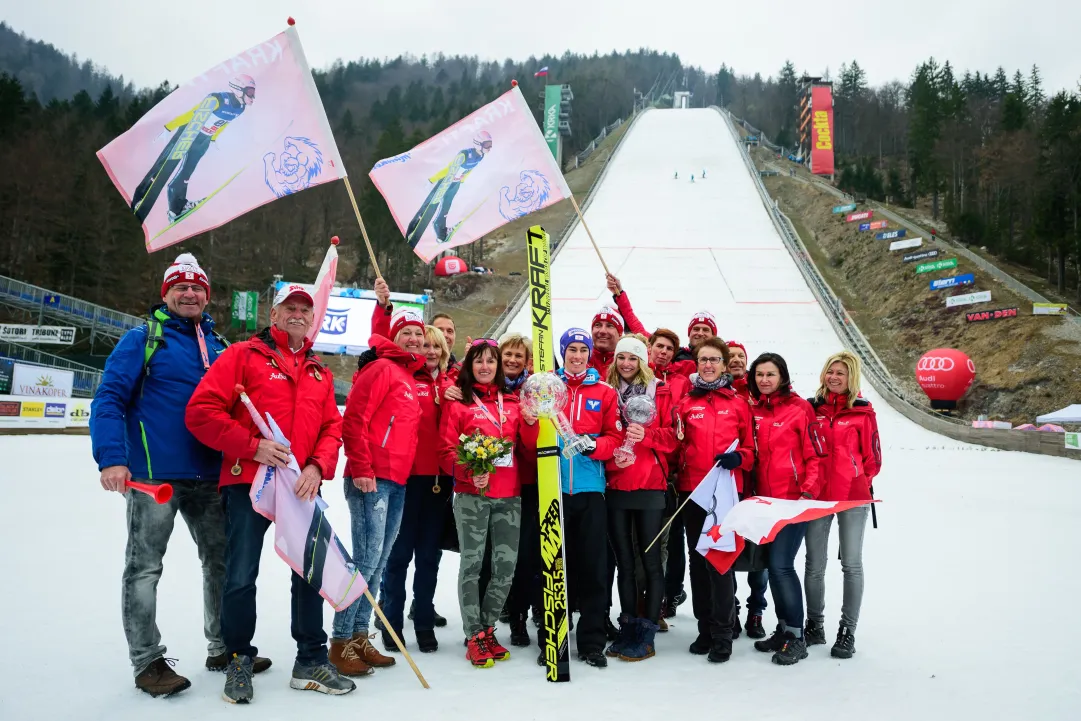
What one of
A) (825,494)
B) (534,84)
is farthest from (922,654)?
(534,84)

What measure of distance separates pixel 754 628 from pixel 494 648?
5.56 feet

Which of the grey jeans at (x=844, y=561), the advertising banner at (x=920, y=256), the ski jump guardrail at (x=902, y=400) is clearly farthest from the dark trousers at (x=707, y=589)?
the advertising banner at (x=920, y=256)

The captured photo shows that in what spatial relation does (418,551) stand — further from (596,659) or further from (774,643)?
(774,643)

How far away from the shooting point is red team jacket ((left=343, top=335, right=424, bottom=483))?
390 centimetres

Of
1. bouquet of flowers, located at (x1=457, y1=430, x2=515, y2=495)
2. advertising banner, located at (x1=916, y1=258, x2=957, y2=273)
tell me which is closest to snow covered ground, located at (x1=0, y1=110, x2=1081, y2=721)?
bouquet of flowers, located at (x1=457, y1=430, x2=515, y2=495)

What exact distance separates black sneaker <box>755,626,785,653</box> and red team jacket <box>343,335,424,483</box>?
88.8 inches

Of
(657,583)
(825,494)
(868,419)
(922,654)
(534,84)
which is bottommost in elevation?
(922,654)

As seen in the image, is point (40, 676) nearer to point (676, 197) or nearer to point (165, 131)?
point (165, 131)

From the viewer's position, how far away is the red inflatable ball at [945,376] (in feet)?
62.4

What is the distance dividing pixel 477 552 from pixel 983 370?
2193 cm

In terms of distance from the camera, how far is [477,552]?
13.3 ft

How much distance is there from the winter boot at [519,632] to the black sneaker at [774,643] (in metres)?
1.34

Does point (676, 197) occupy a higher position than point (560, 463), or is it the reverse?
point (676, 197)

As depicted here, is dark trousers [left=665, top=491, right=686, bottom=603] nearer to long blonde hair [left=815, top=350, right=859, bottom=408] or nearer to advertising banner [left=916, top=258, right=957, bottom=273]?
long blonde hair [left=815, top=350, right=859, bottom=408]
